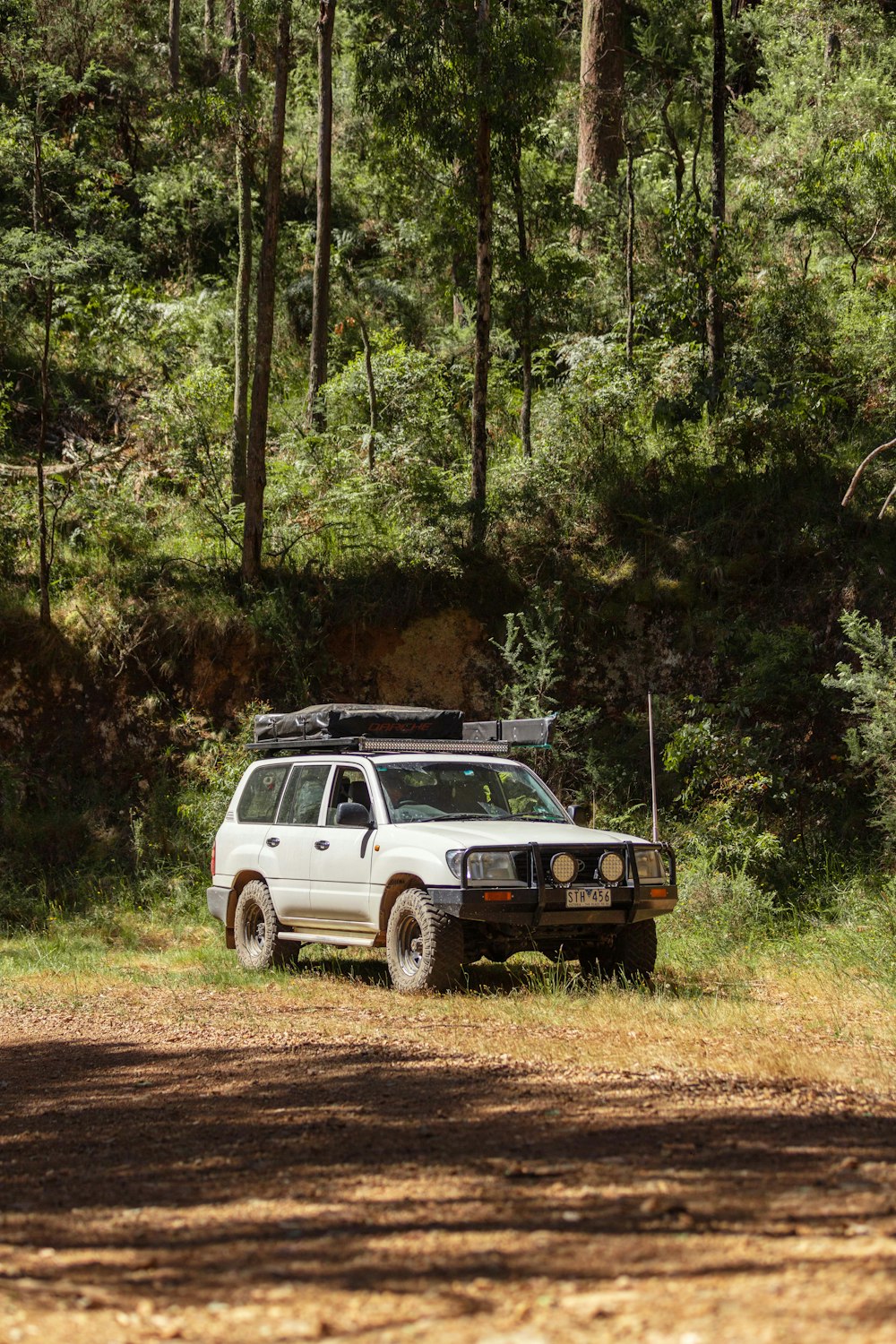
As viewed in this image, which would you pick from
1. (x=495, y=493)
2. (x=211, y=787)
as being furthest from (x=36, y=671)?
(x=495, y=493)

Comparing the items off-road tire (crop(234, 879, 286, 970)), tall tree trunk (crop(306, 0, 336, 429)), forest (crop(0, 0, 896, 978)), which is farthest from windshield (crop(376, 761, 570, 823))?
tall tree trunk (crop(306, 0, 336, 429))

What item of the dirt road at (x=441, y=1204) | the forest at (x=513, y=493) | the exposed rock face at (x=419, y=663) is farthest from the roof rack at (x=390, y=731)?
the exposed rock face at (x=419, y=663)

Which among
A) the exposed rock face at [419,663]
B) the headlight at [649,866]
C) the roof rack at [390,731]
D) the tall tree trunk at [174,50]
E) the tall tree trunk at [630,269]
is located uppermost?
the tall tree trunk at [174,50]

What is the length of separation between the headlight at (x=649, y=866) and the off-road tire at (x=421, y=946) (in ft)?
4.86

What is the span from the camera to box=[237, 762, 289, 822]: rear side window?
38.9 ft

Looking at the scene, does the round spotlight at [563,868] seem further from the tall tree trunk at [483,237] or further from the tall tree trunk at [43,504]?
the tall tree trunk at [43,504]

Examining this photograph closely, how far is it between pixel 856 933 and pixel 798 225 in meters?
15.2

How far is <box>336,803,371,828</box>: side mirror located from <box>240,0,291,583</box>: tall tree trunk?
31.5 feet

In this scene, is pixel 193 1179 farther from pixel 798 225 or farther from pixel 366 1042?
pixel 798 225

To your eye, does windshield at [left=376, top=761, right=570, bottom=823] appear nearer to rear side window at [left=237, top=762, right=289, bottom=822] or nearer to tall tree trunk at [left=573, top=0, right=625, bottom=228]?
rear side window at [left=237, top=762, right=289, bottom=822]

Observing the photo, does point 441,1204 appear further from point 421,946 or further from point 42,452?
point 42,452

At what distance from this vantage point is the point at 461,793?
10.8 m

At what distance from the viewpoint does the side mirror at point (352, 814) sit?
33.2 feet

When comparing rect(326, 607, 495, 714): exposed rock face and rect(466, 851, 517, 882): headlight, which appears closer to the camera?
rect(466, 851, 517, 882): headlight
